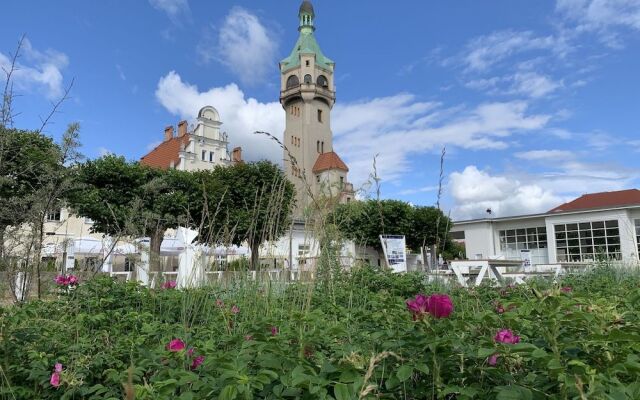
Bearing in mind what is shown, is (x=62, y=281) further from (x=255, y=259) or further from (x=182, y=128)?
(x=182, y=128)

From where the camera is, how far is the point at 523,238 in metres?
24.9

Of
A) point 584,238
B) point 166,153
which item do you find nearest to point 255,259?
point 584,238

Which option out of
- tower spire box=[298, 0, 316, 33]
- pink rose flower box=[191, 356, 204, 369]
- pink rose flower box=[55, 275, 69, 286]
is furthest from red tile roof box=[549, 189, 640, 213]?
tower spire box=[298, 0, 316, 33]

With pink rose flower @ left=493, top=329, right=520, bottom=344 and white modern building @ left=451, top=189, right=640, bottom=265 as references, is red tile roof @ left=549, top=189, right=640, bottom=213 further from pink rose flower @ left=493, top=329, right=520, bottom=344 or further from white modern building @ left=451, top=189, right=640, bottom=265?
pink rose flower @ left=493, top=329, right=520, bottom=344

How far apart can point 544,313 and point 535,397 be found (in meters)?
0.44

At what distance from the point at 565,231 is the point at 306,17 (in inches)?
1320

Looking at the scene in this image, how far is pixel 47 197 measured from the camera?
4.04m

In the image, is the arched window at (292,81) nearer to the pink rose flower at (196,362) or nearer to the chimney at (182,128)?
the chimney at (182,128)

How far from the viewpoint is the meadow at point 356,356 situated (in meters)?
1.03

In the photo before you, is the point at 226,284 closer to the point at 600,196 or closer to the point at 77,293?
the point at 77,293

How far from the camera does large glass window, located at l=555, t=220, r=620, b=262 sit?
71.1ft

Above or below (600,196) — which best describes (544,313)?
below

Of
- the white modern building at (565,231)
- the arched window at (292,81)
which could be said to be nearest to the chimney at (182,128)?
the arched window at (292,81)

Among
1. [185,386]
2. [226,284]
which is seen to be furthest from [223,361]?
[226,284]
